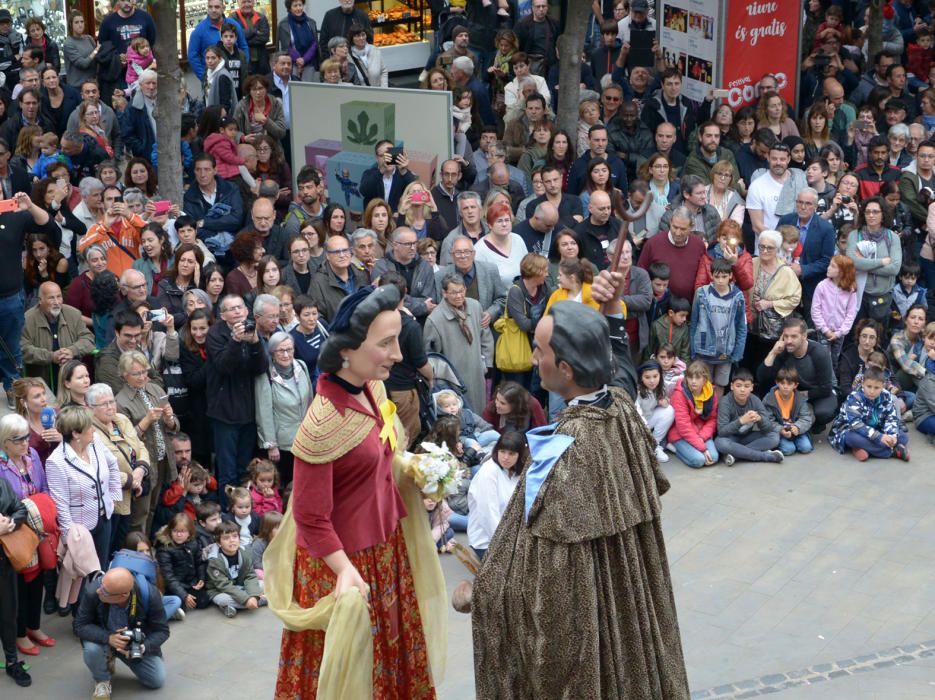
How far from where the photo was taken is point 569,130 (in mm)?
15156

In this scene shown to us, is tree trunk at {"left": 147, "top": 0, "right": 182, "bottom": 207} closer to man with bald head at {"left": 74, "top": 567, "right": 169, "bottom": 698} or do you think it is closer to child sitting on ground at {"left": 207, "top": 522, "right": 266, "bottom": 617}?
child sitting on ground at {"left": 207, "top": 522, "right": 266, "bottom": 617}

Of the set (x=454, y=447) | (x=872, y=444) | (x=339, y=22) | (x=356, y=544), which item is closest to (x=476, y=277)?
(x=454, y=447)

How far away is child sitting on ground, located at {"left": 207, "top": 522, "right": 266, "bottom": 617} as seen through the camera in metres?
9.11

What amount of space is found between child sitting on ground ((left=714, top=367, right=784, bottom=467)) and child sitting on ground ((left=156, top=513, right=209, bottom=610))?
164 inches

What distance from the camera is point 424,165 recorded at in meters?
13.3

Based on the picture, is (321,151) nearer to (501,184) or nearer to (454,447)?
(501,184)

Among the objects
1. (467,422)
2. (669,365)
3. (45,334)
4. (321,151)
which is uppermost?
(321,151)

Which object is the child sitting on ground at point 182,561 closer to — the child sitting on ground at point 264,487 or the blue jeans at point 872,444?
the child sitting on ground at point 264,487

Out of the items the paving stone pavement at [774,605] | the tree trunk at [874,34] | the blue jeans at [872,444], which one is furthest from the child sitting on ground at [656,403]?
the tree trunk at [874,34]

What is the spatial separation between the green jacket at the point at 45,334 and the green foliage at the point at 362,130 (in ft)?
12.3

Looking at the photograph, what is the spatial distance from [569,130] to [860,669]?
7907mm

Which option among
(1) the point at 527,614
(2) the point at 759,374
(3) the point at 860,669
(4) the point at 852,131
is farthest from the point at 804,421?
(1) the point at 527,614

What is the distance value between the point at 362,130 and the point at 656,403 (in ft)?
12.8

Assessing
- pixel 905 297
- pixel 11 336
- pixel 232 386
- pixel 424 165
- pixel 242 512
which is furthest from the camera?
pixel 424 165
